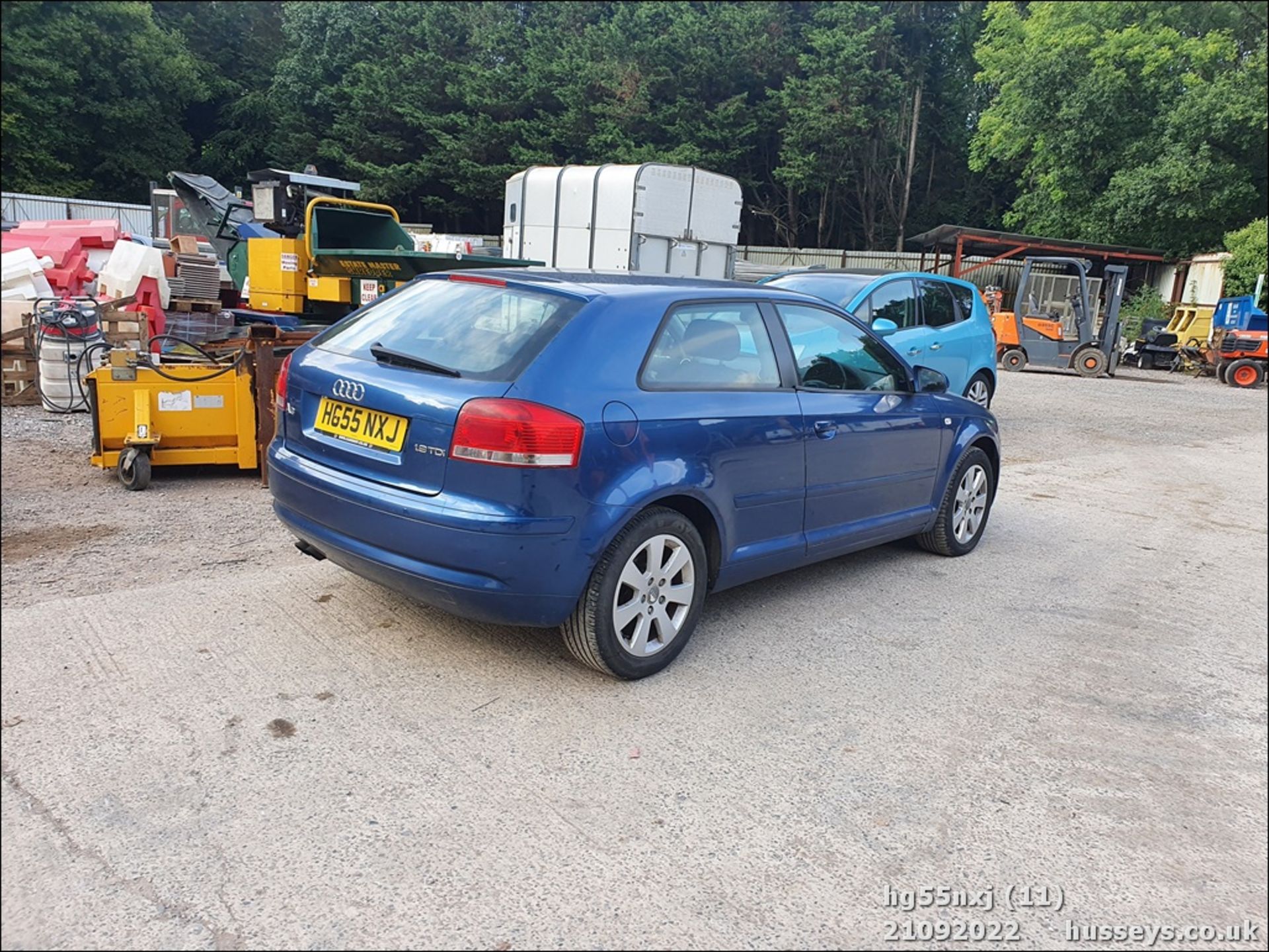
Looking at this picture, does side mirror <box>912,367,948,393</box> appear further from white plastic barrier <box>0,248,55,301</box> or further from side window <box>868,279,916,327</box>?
white plastic barrier <box>0,248,55,301</box>

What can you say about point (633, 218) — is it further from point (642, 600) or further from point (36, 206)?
point (36, 206)

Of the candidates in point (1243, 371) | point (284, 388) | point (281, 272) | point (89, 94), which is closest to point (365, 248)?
point (281, 272)

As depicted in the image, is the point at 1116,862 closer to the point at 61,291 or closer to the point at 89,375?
the point at 61,291

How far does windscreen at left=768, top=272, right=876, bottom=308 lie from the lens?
329 inches

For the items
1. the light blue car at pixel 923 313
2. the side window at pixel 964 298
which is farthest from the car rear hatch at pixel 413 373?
the side window at pixel 964 298

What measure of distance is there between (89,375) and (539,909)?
519 centimetres

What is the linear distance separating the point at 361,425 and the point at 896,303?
6.58 metres

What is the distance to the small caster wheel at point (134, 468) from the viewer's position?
5918mm

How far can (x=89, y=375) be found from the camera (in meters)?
5.91

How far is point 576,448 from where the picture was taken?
10.6 ft

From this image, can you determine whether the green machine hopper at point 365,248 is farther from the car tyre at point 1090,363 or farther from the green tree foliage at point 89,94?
the car tyre at point 1090,363

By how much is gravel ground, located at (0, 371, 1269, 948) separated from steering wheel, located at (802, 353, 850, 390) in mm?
1122

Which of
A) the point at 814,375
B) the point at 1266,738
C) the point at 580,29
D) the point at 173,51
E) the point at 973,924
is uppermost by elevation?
the point at 580,29

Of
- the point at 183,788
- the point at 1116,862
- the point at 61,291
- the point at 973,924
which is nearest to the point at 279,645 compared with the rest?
the point at 183,788
